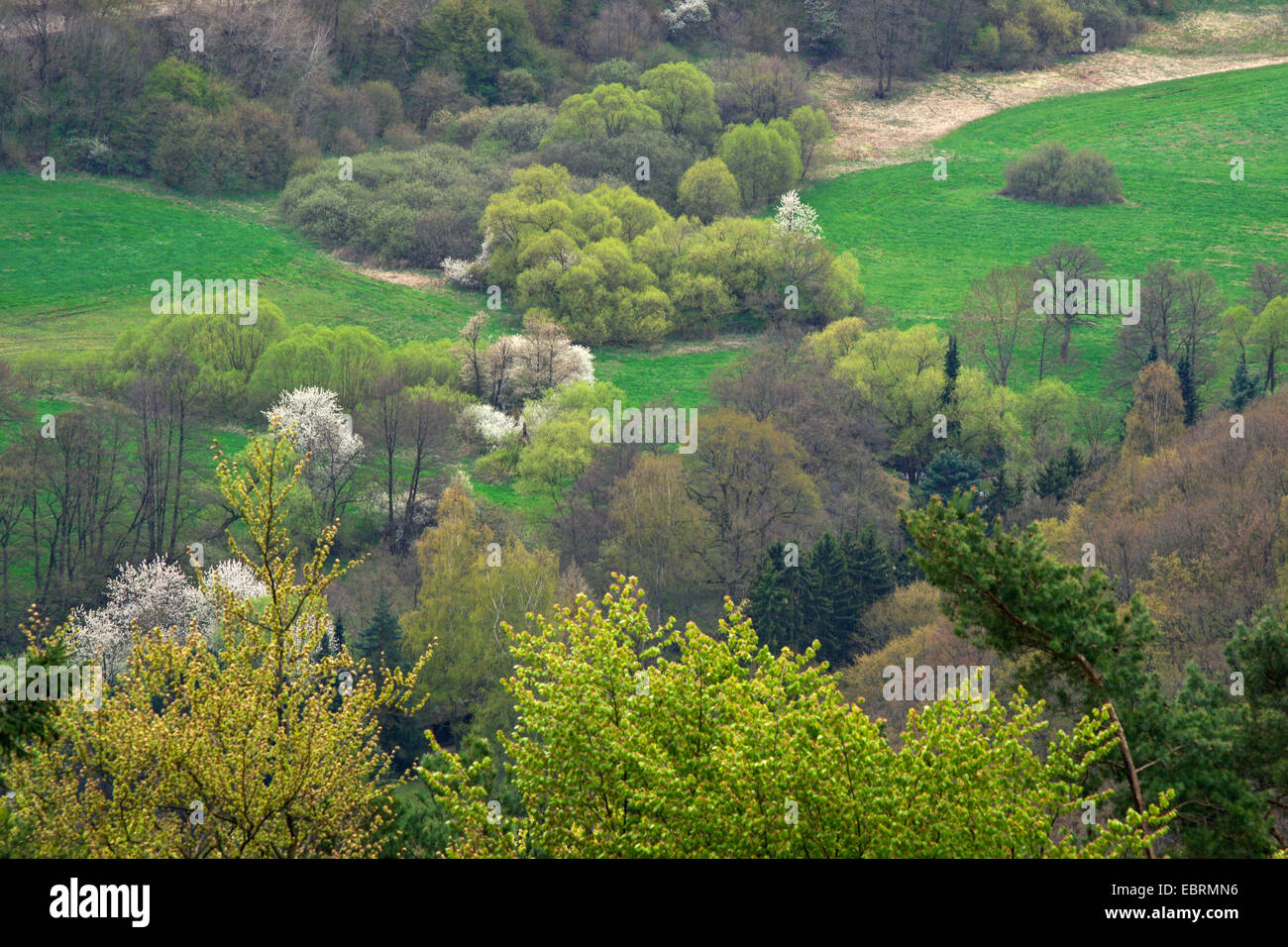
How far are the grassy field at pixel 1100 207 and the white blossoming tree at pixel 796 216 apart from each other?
103 inches

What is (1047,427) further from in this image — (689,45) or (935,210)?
(689,45)

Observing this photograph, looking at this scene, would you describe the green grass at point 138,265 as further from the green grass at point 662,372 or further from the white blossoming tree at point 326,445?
the white blossoming tree at point 326,445

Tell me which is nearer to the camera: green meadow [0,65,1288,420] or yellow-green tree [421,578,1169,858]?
yellow-green tree [421,578,1169,858]

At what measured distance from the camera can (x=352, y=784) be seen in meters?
15.6

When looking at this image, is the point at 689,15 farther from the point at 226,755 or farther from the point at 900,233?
the point at 226,755

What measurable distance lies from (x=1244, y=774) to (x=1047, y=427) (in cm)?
4995

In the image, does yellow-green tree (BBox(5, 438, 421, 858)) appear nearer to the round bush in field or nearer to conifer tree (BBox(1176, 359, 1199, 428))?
conifer tree (BBox(1176, 359, 1199, 428))

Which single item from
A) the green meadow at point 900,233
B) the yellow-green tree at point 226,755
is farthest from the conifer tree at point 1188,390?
the yellow-green tree at point 226,755

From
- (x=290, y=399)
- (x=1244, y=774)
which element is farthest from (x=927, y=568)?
(x=290, y=399)

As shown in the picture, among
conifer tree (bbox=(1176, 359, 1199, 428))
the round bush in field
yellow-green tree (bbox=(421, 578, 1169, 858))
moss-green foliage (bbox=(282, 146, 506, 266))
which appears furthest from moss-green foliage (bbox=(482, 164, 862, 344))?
yellow-green tree (bbox=(421, 578, 1169, 858))

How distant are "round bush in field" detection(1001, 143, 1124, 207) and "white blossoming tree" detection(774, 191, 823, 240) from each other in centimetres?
1584

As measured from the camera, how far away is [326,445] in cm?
6212

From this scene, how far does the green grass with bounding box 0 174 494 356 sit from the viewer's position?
80438 mm

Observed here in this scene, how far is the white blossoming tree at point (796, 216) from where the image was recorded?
90.6m
